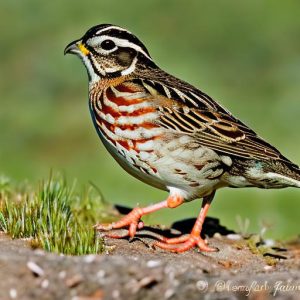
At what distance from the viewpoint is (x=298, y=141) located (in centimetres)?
1919

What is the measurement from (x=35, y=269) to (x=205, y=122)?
3617 millimetres

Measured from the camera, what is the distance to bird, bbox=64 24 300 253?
33.9 feet

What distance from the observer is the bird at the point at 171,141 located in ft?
33.9

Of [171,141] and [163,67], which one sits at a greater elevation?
[163,67]

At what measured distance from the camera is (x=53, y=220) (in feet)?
31.8

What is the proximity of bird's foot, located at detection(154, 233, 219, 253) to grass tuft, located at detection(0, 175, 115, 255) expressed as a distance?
80 centimetres

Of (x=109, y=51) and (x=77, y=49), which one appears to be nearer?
(x=109, y=51)

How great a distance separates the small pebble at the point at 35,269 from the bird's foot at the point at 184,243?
2788mm

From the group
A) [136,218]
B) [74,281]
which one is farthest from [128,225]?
[74,281]

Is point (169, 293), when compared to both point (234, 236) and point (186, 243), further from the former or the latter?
point (234, 236)

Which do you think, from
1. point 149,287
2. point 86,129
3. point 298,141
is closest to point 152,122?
point 149,287

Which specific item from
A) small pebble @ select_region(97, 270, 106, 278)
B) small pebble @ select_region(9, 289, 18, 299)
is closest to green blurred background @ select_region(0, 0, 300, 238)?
small pebble @ select_region(97, 270, 106, 278)

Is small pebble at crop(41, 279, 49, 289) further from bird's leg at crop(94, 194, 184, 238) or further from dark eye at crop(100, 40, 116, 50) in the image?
dark eye at crop(100, 40, 116, 50)

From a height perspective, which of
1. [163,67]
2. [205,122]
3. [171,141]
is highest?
[163,67]
